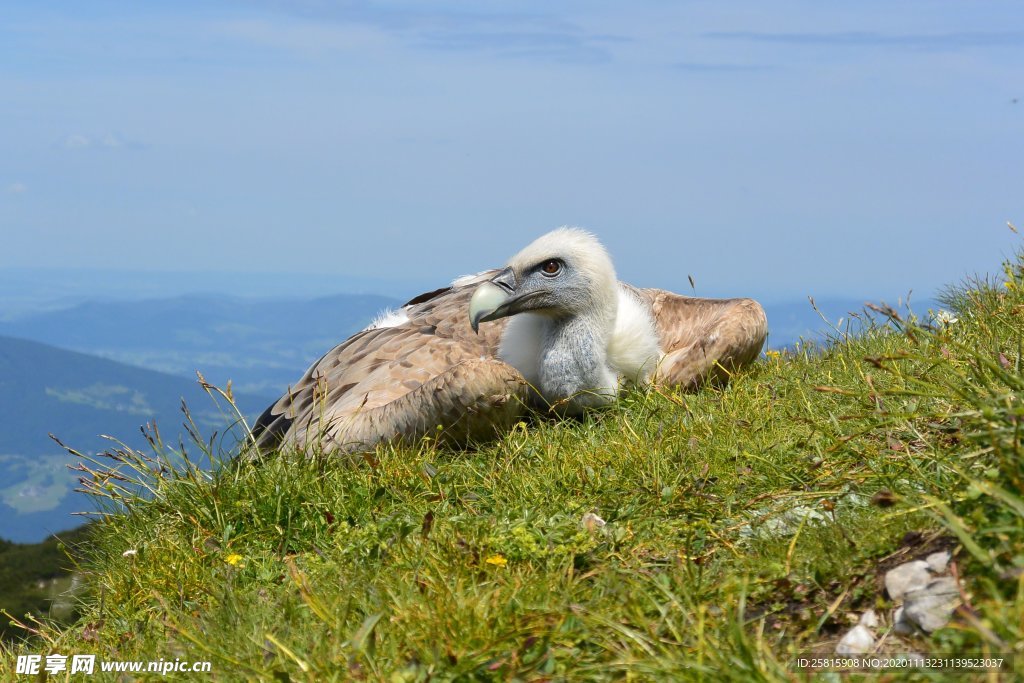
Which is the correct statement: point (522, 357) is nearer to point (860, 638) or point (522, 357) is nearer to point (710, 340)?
point (710, 340)

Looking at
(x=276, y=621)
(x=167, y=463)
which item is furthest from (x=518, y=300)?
(x=276, y=621)

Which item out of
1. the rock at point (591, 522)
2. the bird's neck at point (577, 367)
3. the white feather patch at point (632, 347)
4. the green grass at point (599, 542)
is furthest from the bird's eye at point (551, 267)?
the rock at point (591, 522)

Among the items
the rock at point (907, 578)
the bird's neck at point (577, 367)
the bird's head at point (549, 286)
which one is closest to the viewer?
the rock at point (907, 578)

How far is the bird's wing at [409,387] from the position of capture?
21.5 ft

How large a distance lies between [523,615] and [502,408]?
326cm

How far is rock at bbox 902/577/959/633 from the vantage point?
10.0 ft

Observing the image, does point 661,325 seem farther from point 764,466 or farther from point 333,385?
point 764,466

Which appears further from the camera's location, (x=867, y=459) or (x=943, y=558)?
(x=867, y=459)

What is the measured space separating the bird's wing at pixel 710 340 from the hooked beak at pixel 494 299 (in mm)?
1219

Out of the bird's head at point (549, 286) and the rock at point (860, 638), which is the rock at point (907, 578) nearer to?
the rock at point (860, 638)

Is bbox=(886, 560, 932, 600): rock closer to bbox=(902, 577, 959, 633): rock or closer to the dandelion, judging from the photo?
bbox=(902, 577, 959, 633): rock

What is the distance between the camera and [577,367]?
7.15m

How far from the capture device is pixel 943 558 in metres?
3.27

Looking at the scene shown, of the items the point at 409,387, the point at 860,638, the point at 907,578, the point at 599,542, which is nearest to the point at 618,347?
the point at 409,387
